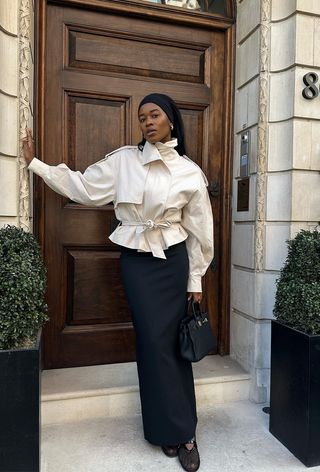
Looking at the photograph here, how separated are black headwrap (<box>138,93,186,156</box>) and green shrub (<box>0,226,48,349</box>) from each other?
0.90 meters

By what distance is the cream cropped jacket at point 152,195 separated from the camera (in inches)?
81.7

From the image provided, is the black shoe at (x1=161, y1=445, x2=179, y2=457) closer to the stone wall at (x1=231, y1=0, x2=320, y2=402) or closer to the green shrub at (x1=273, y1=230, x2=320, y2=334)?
the stone wall at (x1=231, y1=0, x2=320, y2=402)

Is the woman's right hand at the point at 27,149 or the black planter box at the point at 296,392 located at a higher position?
the woman's right hand at the point at 27,149

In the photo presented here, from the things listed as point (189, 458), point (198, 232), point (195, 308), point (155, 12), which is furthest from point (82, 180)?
point (189, 458)

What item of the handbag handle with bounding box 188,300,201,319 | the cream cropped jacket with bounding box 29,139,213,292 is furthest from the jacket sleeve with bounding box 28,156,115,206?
the handbag handle with bounding box 188,300,201,319

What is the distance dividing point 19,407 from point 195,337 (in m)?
0.93

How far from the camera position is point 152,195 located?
2057 millimetres

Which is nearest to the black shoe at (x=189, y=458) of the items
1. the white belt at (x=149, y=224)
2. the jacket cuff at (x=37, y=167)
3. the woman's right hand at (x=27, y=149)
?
the white belt at (x=149, y=224)

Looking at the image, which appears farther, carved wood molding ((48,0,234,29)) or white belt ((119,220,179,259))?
carved wood molding ((48,0,234,29))

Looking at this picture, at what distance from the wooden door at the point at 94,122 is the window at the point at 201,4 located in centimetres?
15

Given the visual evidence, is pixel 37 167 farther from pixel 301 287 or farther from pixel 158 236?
pixel 301 287

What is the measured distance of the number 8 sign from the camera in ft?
8.46

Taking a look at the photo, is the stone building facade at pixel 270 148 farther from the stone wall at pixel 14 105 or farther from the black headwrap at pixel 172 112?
the black headwrap at pixel 172 112

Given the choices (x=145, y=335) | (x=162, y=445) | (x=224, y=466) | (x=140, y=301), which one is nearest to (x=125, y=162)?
(x=140, y=301)
